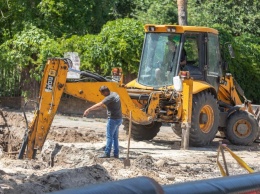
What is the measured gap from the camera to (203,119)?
18.2 m

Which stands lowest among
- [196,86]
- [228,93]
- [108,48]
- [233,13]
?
[228,93]

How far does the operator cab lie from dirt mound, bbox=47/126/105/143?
2.22 m

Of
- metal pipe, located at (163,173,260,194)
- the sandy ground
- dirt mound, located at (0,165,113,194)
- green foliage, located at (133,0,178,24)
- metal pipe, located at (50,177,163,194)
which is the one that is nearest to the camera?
metal pipe, located at (50,177,163,194)

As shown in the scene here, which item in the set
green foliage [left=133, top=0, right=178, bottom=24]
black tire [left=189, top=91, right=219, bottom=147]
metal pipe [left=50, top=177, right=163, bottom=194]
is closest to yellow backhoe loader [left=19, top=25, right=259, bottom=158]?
black tire [left=189, top=91, right=219, bottom=147]

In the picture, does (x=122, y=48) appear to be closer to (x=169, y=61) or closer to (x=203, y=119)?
(x=169, y=61)

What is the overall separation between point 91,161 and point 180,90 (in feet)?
12.6

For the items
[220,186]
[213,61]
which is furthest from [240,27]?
[220,186]

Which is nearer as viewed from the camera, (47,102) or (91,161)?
(91,161)

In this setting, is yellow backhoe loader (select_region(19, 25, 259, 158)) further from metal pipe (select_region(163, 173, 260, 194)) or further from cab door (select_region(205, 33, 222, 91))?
metal pipe (select_region(163, 173, 260, 194))

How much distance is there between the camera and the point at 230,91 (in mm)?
19891

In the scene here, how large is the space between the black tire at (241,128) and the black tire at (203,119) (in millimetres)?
780

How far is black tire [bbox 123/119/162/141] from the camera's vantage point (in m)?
19.0

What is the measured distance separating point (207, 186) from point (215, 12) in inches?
1096

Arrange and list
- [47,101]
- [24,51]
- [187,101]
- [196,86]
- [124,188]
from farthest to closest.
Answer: [24,51] → [196,86] → [187,101] → [47,101] → [124,188]
